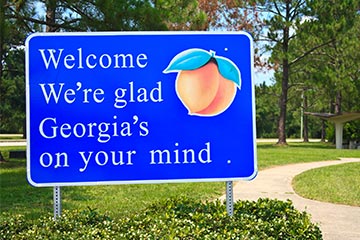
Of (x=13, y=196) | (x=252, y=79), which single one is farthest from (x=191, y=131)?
(x=13, y=196)

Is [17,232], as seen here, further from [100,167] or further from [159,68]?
[159,68]

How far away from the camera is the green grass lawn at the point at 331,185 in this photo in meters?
9.02

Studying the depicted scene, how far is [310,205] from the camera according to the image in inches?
323

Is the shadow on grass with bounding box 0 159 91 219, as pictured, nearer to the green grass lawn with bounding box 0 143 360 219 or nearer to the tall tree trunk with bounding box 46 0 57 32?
the green grass lawn with bounding box 0 143 360 219

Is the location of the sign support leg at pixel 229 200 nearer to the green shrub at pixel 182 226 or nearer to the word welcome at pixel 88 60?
the green shrub at pixel 182 226

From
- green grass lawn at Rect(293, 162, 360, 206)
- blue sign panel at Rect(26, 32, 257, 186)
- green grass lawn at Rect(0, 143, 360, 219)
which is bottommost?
green grass lawn at Rect(293, 162, 360, 206)

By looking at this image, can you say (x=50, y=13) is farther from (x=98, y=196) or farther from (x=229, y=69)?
(x=229, y=69)

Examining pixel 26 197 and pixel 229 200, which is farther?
pixel 26 197

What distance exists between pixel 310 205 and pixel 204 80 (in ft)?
14.8

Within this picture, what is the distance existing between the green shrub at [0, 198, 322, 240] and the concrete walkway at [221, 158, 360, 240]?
1652mm

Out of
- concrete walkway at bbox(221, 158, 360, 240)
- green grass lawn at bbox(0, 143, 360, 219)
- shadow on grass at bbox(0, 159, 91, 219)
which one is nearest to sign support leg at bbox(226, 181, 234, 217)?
concrete walkway at bbox(221, 158, 360, 240)

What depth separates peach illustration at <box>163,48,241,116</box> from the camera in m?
4.45

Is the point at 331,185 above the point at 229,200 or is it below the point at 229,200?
below

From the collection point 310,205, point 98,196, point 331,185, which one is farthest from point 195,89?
point 331,185
